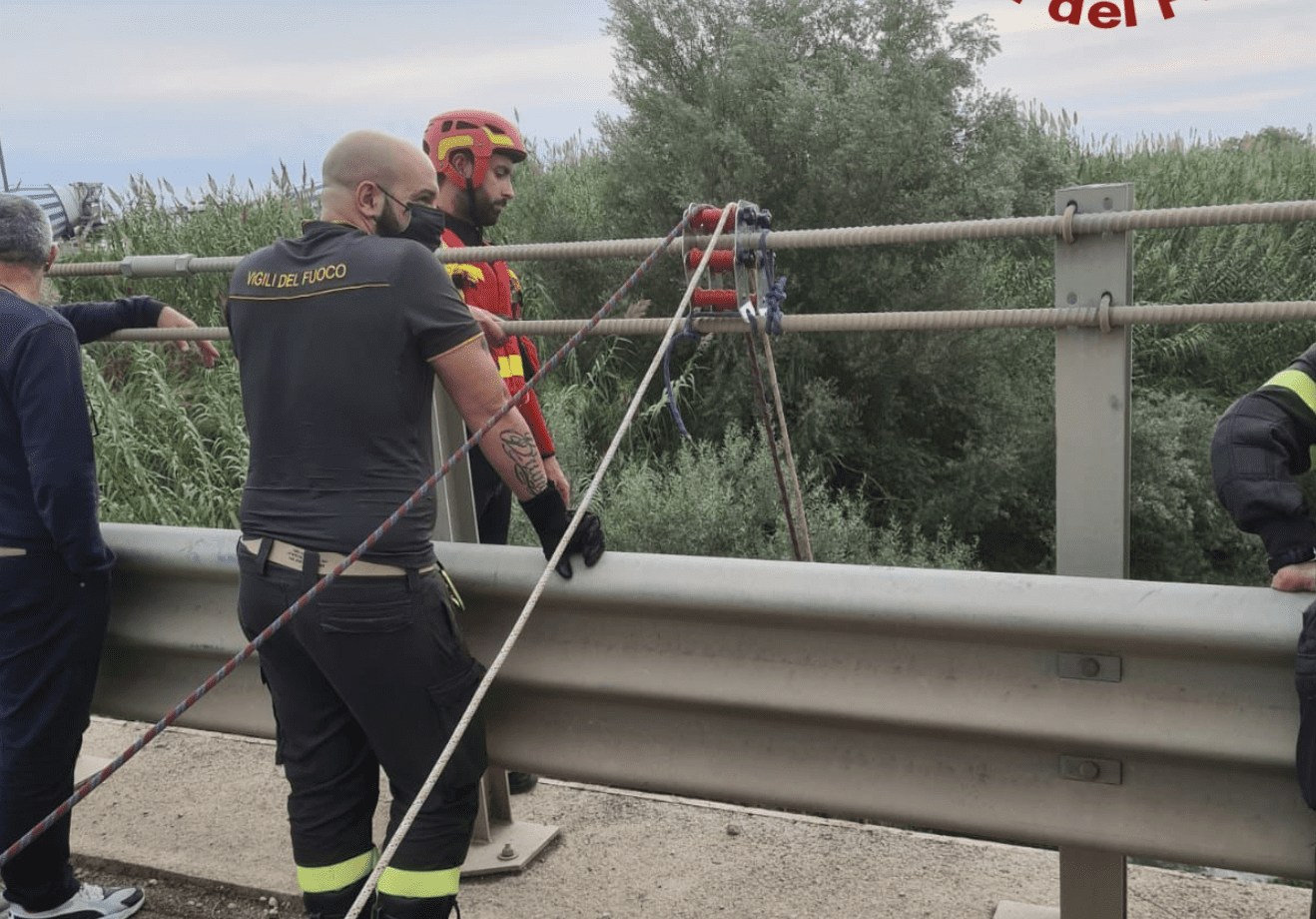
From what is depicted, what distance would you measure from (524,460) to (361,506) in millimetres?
369

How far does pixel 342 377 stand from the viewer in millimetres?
2879

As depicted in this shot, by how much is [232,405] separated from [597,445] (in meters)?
2.84

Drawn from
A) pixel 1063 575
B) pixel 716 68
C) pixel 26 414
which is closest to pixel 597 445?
pixel 716 68

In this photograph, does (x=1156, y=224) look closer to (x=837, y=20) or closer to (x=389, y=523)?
(x=389, y=523)

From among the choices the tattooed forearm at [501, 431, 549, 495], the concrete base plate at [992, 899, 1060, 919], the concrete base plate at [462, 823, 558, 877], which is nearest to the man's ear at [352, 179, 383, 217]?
the tattooed forearm at [501, 431, 549, 495]

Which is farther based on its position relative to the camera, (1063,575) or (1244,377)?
(1244,377)

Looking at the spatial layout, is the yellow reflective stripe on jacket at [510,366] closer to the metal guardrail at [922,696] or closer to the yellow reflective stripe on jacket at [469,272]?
the yellow reflective stripe on jacket at [469,272]

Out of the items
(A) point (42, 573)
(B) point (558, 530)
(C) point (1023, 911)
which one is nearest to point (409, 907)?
(B) point (558, 530)

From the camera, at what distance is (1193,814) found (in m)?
2.56

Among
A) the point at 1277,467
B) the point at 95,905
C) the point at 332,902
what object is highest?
the point at 1277,467

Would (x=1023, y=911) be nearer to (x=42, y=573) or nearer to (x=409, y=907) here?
(x=409, y=907)

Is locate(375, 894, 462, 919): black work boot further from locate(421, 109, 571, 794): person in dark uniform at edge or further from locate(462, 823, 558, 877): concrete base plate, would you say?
locate(421, 109, 571, 794): person in dark uniform at edge

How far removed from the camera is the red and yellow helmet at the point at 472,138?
438cm

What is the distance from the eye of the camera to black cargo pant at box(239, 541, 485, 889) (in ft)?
9.44
